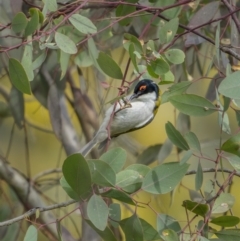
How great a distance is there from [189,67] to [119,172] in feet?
3.25

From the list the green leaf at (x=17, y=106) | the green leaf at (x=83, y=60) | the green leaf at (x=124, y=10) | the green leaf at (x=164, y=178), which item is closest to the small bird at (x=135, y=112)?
the green leaf at (x=124, y=10)

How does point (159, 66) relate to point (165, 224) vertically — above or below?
above

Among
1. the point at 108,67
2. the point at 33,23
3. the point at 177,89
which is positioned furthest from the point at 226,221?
the point at 33,23

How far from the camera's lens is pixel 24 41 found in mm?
1176

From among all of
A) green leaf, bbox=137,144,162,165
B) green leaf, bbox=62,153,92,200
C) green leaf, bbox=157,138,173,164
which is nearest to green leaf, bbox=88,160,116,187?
green leaf, bbox=62,153,92,200

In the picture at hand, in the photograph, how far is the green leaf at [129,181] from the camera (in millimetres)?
1062

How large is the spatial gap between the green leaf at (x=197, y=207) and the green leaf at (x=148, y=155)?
91cm

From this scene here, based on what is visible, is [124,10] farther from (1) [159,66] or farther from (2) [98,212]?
(2) [98,212]

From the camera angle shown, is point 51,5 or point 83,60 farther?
point 83,60

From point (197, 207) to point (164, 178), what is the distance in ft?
0.25

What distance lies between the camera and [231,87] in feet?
3.43

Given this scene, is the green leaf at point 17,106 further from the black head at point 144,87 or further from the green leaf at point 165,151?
the black head at point 144,87

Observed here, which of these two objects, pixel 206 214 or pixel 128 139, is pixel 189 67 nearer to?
pixel 128 139

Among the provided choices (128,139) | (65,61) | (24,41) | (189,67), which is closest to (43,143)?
(128,139)
